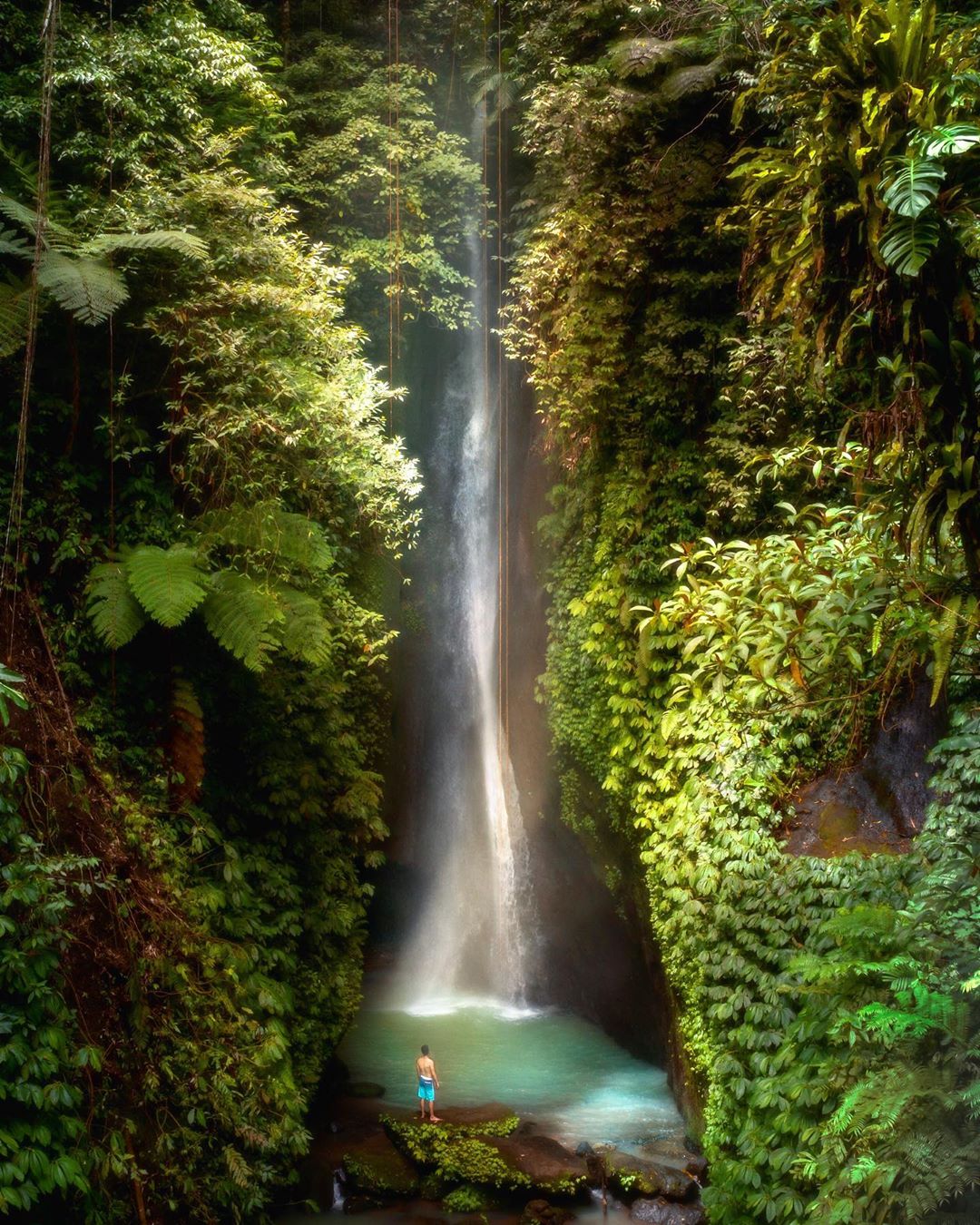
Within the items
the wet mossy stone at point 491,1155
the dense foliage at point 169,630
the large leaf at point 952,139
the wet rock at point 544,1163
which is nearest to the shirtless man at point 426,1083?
the wet mossy stone at point 491,1155

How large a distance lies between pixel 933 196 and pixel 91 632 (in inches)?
229

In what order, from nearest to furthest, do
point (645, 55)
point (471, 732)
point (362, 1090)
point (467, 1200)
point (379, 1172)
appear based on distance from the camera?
point (467, 1200), point (379, 1172), point (362, 1090), point (645, 55), point (471, 732)

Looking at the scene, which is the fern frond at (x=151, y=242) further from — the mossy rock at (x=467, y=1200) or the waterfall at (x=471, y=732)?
the waterfall at (x=471, y=732)

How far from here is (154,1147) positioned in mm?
5480

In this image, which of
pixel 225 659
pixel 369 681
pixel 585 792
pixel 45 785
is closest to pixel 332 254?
pixel 369 681

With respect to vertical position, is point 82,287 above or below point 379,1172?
above

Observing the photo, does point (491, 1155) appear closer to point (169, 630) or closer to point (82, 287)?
point (169, 630)

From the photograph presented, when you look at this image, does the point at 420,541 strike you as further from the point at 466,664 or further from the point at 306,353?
the point at 306,353

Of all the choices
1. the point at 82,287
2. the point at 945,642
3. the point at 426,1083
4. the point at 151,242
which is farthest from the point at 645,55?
the point at 426,1083

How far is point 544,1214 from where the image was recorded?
700 cm

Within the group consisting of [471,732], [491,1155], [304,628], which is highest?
[304,628]

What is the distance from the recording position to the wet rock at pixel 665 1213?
271 inches

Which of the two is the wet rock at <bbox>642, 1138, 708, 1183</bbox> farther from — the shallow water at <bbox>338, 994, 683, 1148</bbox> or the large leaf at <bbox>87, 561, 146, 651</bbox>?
the large leaf at <bbox>87, 561, 146, 651</bbox>

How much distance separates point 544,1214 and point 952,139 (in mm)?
7222
